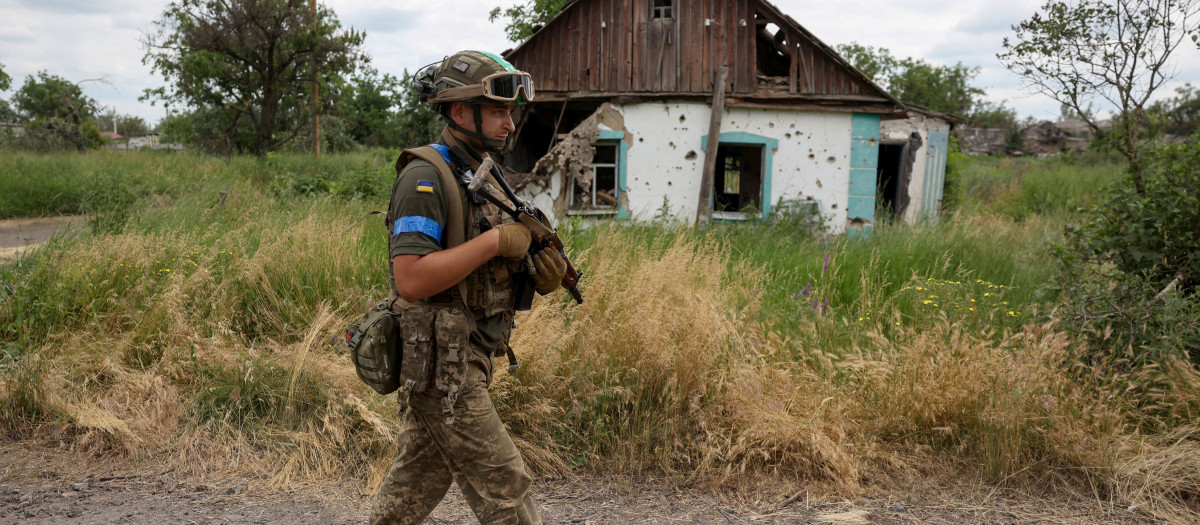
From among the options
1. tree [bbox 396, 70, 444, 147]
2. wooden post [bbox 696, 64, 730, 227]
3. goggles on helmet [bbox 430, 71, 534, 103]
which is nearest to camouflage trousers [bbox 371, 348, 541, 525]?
goggles on helmet [bbox 430, 71, 534, 103]

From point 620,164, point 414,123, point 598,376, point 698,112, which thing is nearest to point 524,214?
point 598,376

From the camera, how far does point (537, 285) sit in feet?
7.64

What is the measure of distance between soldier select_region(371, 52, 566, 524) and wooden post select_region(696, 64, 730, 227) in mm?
8591

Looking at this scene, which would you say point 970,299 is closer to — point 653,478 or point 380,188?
point 653,478

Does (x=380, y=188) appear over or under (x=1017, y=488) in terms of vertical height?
over

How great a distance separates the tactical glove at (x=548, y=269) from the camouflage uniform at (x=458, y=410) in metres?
0.07

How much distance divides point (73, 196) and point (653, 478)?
11279 mm

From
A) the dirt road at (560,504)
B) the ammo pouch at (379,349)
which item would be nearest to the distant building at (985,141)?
the dirt road at (560,504)

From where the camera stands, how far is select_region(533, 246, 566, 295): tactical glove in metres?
2.27

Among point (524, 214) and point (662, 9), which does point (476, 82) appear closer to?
point (524, 214)

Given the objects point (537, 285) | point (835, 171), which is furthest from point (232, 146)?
point (537, 285)

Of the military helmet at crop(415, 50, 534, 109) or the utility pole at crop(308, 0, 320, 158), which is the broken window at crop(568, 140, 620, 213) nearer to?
the military helmet at crop(415, 50, 534, 109)

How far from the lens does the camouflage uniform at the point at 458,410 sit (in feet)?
6.82

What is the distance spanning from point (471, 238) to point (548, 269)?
0.83 ft
